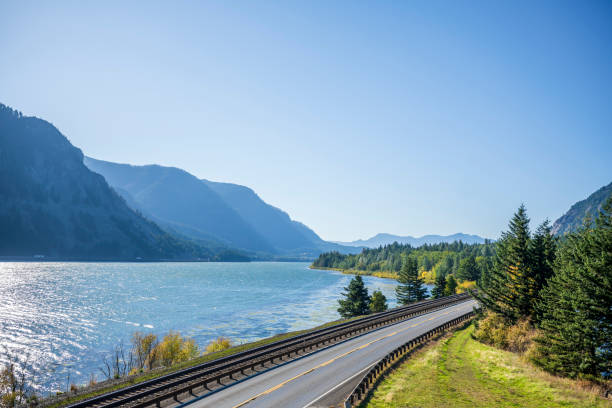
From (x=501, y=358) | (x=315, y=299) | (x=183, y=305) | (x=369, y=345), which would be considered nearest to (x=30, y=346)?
(x=183, y=305)

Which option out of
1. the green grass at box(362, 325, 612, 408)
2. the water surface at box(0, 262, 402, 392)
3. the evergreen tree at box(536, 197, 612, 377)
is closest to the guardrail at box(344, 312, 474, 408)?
the green grass at box(362, 325, 612, 408)

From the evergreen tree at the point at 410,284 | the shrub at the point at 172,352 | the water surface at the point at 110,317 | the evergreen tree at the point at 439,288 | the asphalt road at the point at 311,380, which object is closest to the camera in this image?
the asphalt road at the point at 311,380

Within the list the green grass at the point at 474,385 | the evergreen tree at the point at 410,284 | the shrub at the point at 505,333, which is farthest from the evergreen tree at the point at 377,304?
the green grass at the point at 474,385

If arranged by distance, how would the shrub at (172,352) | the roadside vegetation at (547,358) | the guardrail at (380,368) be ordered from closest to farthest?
the guardrail at (380,368) < the roadside vegetation at (547,358) < the shrub at (172,352)

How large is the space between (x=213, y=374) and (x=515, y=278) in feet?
112

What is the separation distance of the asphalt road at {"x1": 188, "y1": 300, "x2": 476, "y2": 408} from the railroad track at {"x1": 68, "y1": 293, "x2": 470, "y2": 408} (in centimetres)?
123

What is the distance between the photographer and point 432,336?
4341 cm

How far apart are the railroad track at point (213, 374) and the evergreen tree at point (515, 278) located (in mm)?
16458

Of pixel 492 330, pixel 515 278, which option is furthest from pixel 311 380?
pixel 515 278

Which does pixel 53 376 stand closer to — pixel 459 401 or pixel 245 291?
pixel 459 401

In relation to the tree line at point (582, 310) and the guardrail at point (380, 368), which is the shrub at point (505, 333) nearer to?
the tree line at point (582, 310)

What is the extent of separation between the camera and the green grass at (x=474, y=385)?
23.1 meters

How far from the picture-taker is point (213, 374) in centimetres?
2731

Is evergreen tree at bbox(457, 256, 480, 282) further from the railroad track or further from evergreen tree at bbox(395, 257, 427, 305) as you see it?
the railroad track
